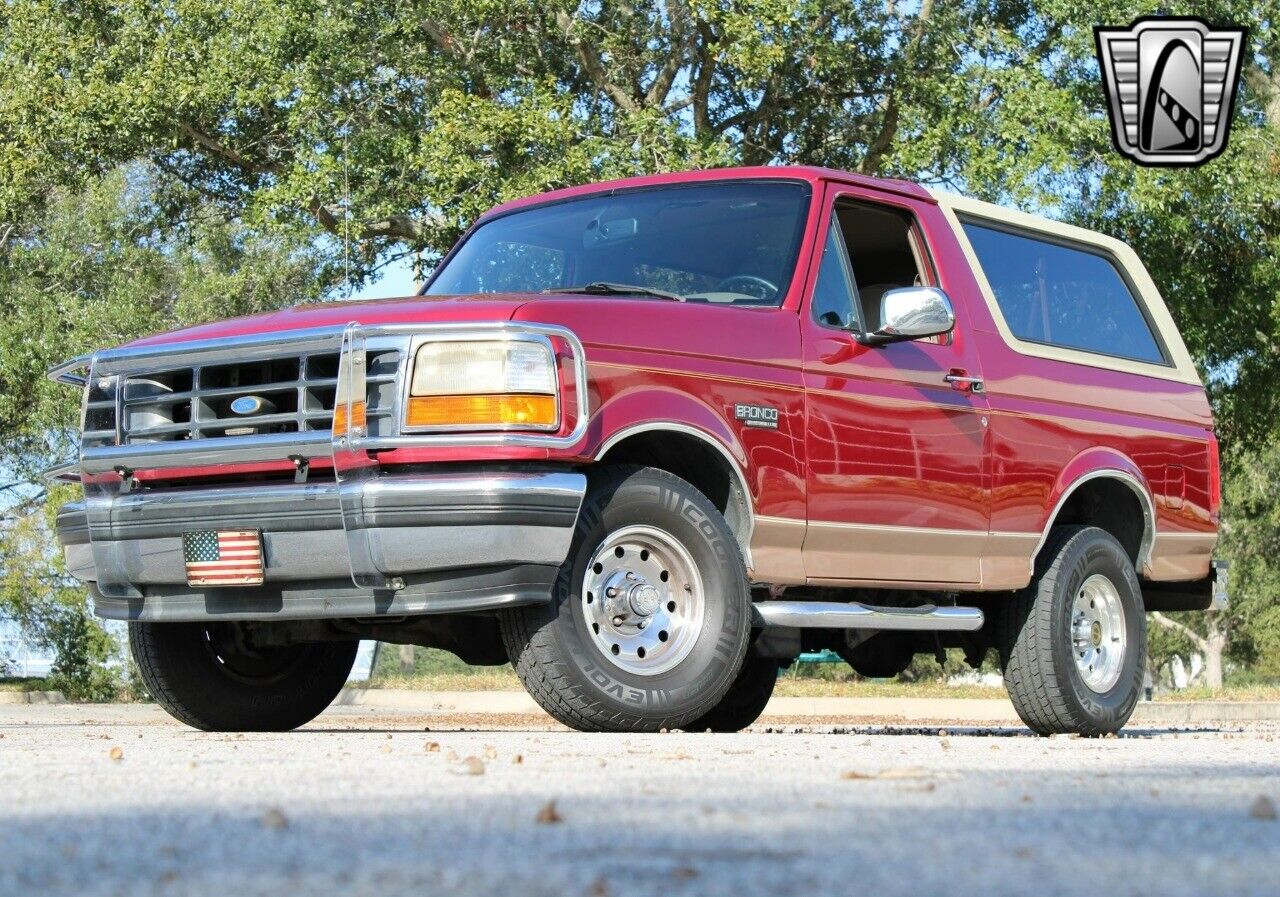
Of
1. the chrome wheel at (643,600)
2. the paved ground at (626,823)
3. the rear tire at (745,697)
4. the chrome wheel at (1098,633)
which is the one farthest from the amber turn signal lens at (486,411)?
the rear tire at (745,697)

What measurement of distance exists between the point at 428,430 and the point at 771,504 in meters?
1.45

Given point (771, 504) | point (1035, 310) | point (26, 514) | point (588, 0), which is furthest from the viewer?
point (26, 514)

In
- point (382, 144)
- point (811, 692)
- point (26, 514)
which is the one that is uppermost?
point (382, 144)

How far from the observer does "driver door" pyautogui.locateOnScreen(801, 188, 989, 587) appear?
26.1ft

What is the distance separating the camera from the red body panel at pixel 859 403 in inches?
→ 283

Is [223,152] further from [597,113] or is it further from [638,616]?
[638,616]

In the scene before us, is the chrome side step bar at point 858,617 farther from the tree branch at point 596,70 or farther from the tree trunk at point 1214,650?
the tree trunk at point 1214,650

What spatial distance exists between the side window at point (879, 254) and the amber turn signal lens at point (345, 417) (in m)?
2.60

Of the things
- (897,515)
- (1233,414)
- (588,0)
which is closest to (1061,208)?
(1233,414)

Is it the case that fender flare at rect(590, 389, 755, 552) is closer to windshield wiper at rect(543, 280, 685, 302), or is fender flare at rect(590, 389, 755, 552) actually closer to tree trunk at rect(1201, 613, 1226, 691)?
windshield wiper at rect(543, 280, 685, 302)

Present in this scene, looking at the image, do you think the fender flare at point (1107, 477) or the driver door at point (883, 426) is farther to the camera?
the fender flare at point (1107, 477)

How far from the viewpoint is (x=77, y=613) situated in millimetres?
27594

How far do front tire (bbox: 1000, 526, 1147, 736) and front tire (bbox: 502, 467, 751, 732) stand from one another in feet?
6.90

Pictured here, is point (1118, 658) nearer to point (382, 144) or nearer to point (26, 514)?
point (382, 144)
